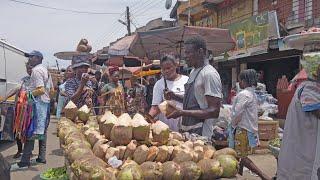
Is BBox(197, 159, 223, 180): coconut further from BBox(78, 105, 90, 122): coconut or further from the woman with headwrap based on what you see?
the woman with headwrap

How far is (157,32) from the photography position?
675 centimetres

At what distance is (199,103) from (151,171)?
1.27 metres

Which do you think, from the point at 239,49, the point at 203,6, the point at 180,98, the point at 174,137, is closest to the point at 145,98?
the point at 239,49

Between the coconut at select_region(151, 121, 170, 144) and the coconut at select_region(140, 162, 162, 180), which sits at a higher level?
the coconut at select_region(151, 121, 170, 144)

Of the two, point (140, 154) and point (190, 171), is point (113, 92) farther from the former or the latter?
point (190, 171)

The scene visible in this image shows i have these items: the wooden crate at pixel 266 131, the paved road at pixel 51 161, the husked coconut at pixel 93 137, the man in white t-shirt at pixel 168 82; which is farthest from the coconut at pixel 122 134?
the wooden crate at pixel 266 131

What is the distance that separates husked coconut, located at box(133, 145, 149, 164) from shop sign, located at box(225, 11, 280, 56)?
10.8m

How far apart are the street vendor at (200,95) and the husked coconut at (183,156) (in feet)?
2.28

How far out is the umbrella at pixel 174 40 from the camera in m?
6.79

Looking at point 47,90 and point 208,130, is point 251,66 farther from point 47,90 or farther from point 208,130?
point 208,130

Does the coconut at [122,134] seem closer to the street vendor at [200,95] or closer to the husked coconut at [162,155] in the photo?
the husked coconut at [162,155]

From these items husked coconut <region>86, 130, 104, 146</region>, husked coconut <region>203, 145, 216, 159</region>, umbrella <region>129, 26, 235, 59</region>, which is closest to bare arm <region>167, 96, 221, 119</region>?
husked coconut <region>203, 145, 216, 159</region>

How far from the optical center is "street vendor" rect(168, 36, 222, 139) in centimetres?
359

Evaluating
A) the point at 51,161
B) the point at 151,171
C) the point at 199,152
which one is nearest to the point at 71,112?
the point at 199,152
